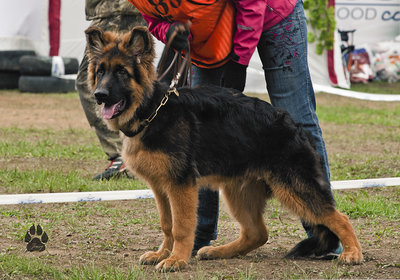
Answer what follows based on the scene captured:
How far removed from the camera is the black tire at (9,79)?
51.9 feet

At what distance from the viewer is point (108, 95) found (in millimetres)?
3662

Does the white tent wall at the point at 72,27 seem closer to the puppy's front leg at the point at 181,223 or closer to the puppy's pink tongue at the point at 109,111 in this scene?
the puppy's pink tongue at the point at 109,111

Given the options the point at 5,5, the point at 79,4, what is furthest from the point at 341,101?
the point at 5,5

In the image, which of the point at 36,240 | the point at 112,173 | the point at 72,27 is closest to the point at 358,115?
the point at 112,173

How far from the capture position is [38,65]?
15.2 m

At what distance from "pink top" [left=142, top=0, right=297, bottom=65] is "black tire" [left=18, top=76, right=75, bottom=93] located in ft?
37.8

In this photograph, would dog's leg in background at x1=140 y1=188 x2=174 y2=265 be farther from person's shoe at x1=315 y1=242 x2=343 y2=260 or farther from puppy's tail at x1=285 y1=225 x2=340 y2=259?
person's shoe at x1=315 y1=242 x2=343 y2=260

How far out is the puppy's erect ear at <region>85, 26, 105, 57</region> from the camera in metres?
3.81

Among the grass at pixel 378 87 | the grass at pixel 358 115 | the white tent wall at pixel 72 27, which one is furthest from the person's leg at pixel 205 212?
the grass at pixel 378 87

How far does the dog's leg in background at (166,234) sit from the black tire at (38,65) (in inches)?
469

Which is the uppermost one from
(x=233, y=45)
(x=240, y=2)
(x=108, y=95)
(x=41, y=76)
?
(x=240, y=2)

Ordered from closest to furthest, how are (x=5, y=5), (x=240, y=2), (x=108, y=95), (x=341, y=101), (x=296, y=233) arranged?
(x=108, y=95) < (x=240, y=2) < (x=296, y=233) < (x=341, y=101) < (x=5, y=5)

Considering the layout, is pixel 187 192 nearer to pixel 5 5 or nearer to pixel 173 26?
pixel 173 26

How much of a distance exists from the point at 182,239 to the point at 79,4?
1291cm
